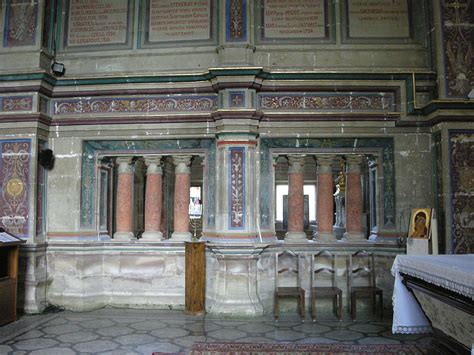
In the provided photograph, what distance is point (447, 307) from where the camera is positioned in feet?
13.3

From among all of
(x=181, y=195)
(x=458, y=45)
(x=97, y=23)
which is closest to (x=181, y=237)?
(x=181, y=195)

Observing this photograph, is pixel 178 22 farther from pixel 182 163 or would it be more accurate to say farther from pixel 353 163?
pixel 353 163

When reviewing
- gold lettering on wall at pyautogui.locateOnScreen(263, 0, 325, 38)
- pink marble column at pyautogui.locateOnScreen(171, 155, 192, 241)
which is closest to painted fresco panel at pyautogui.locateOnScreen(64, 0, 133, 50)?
pink marble column at pyautogui.locateOnScreen(171, 155, 192, 241)

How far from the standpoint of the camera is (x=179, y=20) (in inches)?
280

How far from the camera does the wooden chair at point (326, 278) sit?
6133 millimetres

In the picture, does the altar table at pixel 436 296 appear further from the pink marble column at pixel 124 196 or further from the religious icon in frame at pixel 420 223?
the pink marble column at pixel 124 196

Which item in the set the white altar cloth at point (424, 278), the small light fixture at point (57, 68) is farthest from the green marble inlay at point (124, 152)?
the white altar cloth at point (424, 278)

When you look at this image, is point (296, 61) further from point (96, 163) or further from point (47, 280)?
point (47, 280)

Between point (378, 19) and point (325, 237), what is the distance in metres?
3.21

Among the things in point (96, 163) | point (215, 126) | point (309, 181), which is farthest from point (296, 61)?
point (309, 181)

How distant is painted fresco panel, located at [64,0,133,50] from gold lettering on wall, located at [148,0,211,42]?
39 centimetres

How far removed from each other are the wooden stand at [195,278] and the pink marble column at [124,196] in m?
1.18

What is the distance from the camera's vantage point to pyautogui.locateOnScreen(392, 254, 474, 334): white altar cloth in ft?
11.8

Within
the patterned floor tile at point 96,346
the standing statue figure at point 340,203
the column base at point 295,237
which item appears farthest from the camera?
the standing statue figure at point 340,203
